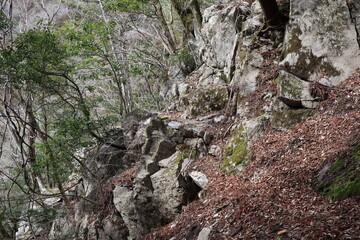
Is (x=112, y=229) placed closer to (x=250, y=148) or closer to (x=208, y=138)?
(x=208, y=138)

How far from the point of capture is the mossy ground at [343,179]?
3164 millimetres

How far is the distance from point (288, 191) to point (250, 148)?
1.88 meters

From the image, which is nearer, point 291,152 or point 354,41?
point 291,152

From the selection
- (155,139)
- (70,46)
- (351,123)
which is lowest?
(351,123)

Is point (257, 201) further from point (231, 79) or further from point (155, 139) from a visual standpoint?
point (231, 79)

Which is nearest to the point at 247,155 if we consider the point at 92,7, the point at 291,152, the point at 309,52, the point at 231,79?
the point at 291,152

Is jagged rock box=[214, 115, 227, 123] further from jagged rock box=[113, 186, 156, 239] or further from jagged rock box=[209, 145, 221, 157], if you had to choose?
jagged rock box=[113, 186, 156, 239]

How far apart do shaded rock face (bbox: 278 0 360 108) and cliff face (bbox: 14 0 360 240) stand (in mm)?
22

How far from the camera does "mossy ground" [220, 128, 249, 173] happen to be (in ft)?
19.0

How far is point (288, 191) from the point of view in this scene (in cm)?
397

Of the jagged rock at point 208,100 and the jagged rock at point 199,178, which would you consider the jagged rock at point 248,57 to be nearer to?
the jagged rock at point 208,100

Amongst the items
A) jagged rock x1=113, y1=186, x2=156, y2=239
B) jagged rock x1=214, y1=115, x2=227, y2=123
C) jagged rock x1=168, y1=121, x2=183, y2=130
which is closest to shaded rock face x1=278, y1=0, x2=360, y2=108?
jagged rock x1=214, y1=115, x2=227, y2=123

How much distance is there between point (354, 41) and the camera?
539cm

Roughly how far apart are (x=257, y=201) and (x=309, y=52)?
358cm
